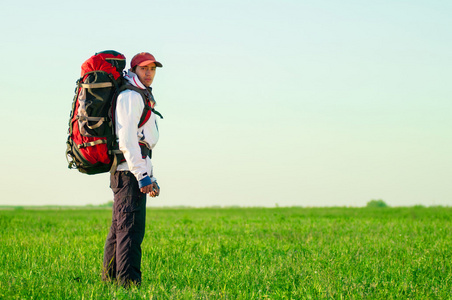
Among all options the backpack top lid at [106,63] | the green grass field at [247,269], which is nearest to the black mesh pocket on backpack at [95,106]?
the backpack top lid at [106,63]

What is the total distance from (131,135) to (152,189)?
2.45ft

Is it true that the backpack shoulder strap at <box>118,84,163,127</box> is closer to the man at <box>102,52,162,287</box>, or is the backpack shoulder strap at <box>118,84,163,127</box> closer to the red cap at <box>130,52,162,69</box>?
the man at <box>102,52,162,287</box>

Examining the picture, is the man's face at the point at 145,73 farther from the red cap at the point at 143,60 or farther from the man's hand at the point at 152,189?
the man's hand at the point at 152,189

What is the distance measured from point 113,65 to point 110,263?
2.84 meters

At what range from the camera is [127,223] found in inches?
239

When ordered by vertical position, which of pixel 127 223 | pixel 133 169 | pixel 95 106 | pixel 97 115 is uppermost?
pixel 95 106

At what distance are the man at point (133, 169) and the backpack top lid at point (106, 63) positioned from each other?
156 millimetres

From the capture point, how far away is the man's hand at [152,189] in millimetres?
5812

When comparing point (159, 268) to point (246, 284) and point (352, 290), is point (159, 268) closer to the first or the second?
point (246, 284)

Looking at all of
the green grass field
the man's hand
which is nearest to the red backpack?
the man's hand

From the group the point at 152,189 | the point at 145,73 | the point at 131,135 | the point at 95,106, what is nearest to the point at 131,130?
the point at 131,135

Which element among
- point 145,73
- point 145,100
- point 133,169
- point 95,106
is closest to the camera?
point 133,169

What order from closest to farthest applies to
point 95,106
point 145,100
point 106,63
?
point 95,106 → point 145,100 → point 106,63

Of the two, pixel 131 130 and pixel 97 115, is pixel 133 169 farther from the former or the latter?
pixel 97 115
